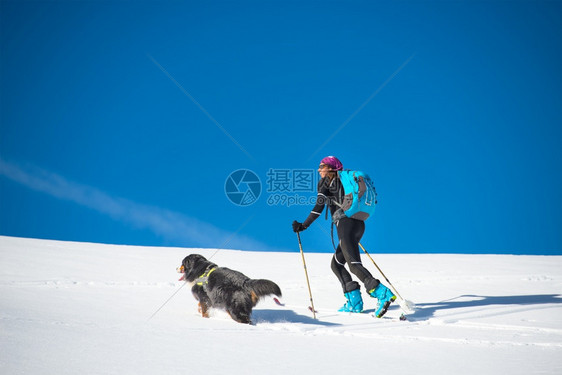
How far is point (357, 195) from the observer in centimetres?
716

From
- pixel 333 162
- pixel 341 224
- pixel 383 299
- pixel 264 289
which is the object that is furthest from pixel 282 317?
pixel 333 162

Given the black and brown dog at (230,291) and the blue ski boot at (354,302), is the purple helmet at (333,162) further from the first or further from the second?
the black and brown dog at (230,291)

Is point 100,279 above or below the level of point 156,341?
above

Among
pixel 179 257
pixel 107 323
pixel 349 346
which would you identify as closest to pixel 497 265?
pixel 179 257

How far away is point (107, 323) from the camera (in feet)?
16.6

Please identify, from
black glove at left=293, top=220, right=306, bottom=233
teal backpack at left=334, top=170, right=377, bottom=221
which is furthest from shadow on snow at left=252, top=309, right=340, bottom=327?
teal backpack at left=334, top=170, right=377, bottom=221

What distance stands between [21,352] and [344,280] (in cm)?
519

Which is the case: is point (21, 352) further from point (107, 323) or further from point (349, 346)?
point (349, 346)

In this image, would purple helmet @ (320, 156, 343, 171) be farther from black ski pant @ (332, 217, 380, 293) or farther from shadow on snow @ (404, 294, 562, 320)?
shadow on snow @ (404, 294, 562, 320)

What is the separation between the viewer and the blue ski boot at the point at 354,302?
7270 mm

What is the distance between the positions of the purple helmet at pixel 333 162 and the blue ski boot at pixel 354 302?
214 centimetres

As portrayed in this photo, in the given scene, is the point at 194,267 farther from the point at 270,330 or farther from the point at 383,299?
the point at 383,299

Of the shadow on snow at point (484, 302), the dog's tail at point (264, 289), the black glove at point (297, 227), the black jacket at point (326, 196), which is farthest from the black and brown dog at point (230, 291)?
the shadow on snow at point (484, 302)

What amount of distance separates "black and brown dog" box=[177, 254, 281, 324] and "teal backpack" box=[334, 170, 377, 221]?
2.04 meters
